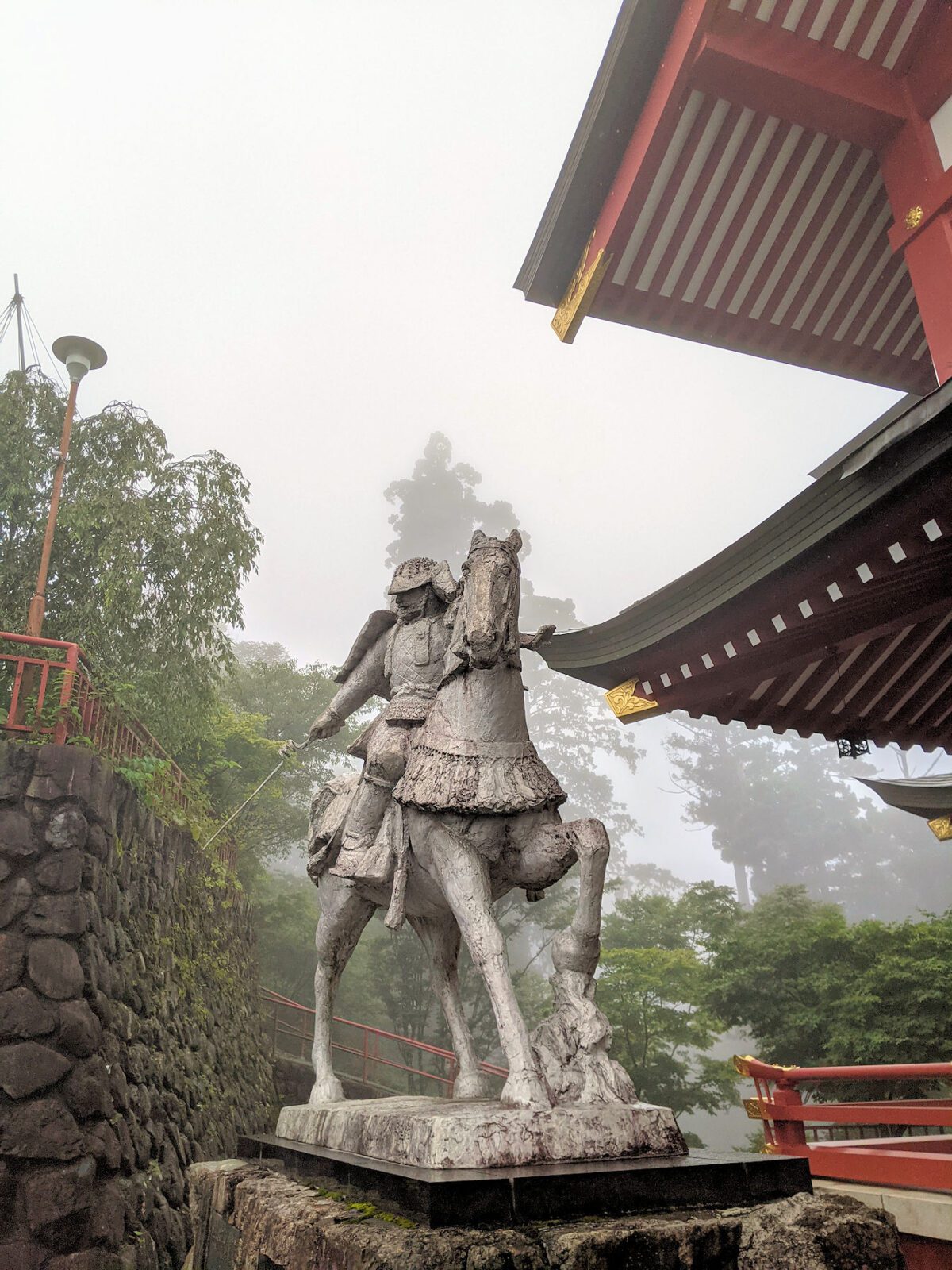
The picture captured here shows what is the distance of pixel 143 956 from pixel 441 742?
5.84 meters

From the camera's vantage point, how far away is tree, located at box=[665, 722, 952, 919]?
114 ft

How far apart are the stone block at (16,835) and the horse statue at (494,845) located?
13.2 ft

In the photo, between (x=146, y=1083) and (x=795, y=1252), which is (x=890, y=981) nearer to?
(x=146, y=1083)

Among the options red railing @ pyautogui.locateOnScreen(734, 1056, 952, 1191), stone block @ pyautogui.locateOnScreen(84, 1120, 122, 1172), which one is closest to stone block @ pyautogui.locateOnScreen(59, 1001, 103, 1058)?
stone block @ pyautogui.locateOnScreen(84, 1120, 122, 1172)

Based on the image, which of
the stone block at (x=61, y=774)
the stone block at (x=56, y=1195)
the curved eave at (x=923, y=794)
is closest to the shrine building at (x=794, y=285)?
the curved eave at (x=923, y=794)

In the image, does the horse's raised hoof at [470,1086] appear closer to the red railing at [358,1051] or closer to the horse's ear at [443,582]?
the horse's ear at [443,582]

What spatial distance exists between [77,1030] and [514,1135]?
192 inches

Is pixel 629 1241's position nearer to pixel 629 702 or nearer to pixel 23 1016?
pixel 629 702

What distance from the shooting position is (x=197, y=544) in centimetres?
1020

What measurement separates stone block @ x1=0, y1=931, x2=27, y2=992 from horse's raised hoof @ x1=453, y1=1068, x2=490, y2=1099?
13.8ft

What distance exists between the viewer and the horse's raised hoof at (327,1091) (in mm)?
2922

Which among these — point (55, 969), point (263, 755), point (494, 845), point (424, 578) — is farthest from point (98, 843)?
point (263, 755)

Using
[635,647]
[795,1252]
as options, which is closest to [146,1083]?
[635,647]

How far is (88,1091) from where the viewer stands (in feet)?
18.2
